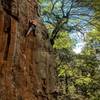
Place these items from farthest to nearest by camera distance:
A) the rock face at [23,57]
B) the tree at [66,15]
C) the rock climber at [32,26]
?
the tree at [66,15]
the rock climber at [32,26]
the rock face at [23,57]

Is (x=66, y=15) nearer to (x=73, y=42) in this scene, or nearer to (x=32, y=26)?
(x=73, y=42)

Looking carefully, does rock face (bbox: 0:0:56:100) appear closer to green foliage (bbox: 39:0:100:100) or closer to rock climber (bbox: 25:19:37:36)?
rock climber (bbox: 25:19:37:36)

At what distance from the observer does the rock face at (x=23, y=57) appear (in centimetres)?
1064

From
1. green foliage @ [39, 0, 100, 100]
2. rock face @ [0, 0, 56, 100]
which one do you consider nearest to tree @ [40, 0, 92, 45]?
green foliage @ [39, 0, 100, 100]

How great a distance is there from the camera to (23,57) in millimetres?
11734

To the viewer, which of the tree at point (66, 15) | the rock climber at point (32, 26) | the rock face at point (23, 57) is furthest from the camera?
the tree at point (66, 15)

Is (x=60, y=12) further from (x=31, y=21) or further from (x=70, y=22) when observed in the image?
(x=31, y=21)

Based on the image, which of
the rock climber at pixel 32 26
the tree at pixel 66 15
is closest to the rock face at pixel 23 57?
the rock climber at pixel 32 26

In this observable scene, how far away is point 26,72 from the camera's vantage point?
11.9 metres

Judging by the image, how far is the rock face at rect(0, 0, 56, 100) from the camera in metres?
10.6

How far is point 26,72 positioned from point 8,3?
8.44 ft

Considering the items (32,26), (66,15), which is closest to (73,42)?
(66,15)

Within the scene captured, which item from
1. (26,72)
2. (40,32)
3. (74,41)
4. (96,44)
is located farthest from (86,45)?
(26,72)

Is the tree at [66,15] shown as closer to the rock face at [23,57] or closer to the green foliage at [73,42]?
the green foliage at [73,42]
